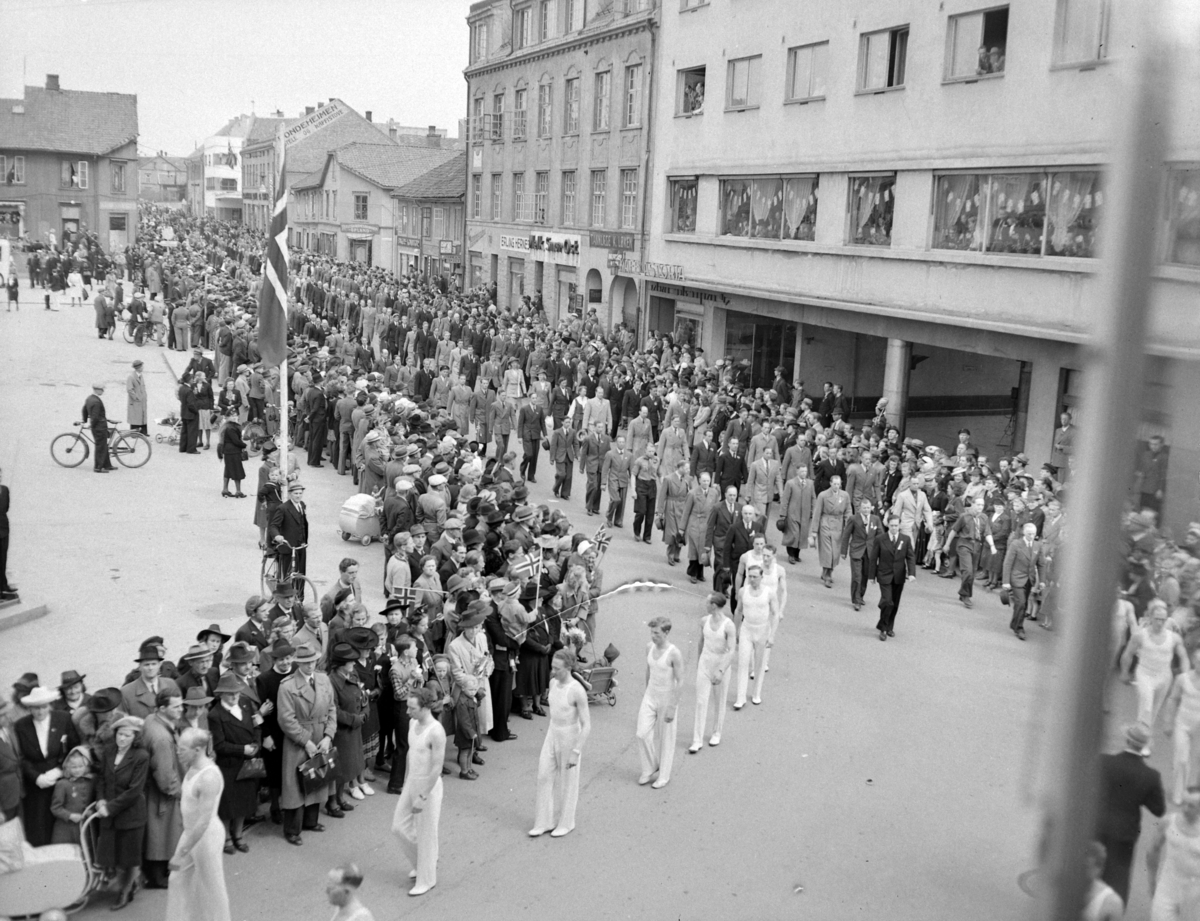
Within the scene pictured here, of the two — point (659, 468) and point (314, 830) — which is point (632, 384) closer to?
point (659, 468)

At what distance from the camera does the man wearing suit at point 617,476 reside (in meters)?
18.9

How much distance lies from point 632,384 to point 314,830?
694 inches

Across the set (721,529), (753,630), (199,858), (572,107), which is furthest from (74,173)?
(199,858)

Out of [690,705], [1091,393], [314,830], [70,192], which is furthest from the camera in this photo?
[70,192]

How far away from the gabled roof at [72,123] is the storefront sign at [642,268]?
4317 cm

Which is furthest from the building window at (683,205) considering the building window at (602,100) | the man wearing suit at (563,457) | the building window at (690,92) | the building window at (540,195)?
the man wearing suit at (563,457)

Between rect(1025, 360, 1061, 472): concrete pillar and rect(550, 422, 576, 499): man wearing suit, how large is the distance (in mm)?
8291

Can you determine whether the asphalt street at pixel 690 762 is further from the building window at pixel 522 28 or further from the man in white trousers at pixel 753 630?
→ the building window at pixel 522 28

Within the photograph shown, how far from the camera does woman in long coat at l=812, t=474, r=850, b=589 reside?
1620 centimetres

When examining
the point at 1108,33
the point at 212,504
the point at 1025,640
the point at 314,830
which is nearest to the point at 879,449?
the point at 1025,640

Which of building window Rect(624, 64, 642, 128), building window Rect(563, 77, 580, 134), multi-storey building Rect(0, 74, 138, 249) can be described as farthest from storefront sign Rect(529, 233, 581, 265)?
multi-storey building Rect(0, 74, 138, 249)

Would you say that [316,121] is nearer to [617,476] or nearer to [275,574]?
[617,476]

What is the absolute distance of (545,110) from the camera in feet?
146

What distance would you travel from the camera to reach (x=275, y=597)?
11.0 metres
